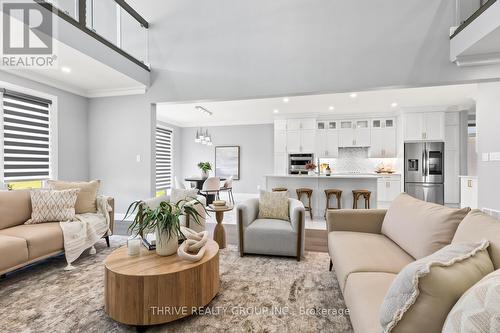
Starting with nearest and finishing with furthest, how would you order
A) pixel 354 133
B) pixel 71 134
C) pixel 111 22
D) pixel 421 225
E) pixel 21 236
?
pixel 421 225 < pixel 21 236 < pixel 111 22 < pixel 71 134 < pixel 354 133

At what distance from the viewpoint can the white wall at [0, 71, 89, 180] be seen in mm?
4238

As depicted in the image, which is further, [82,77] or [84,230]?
[82,77]

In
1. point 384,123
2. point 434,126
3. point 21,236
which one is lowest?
point 21,236

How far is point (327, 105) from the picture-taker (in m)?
6.33

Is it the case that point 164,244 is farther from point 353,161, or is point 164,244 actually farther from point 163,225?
point 353,161

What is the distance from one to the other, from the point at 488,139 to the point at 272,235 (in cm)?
381

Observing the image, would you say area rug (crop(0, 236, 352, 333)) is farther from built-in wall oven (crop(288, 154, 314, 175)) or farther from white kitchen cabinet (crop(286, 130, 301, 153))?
white kitchen cabinet (crop(286, 130, 301, 153))

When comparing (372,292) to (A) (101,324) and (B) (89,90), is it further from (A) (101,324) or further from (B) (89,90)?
(B) (89,90)

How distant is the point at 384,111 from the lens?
7.01 metres

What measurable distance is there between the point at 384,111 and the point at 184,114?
574cm

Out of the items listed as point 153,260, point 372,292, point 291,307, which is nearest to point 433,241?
point 372,292

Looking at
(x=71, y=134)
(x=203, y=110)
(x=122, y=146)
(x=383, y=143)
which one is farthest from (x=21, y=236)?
(x=383, y=143)

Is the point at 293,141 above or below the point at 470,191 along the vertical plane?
above

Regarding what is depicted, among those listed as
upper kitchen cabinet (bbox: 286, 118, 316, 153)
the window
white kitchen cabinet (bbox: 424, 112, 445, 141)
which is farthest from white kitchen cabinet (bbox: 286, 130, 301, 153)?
the window
